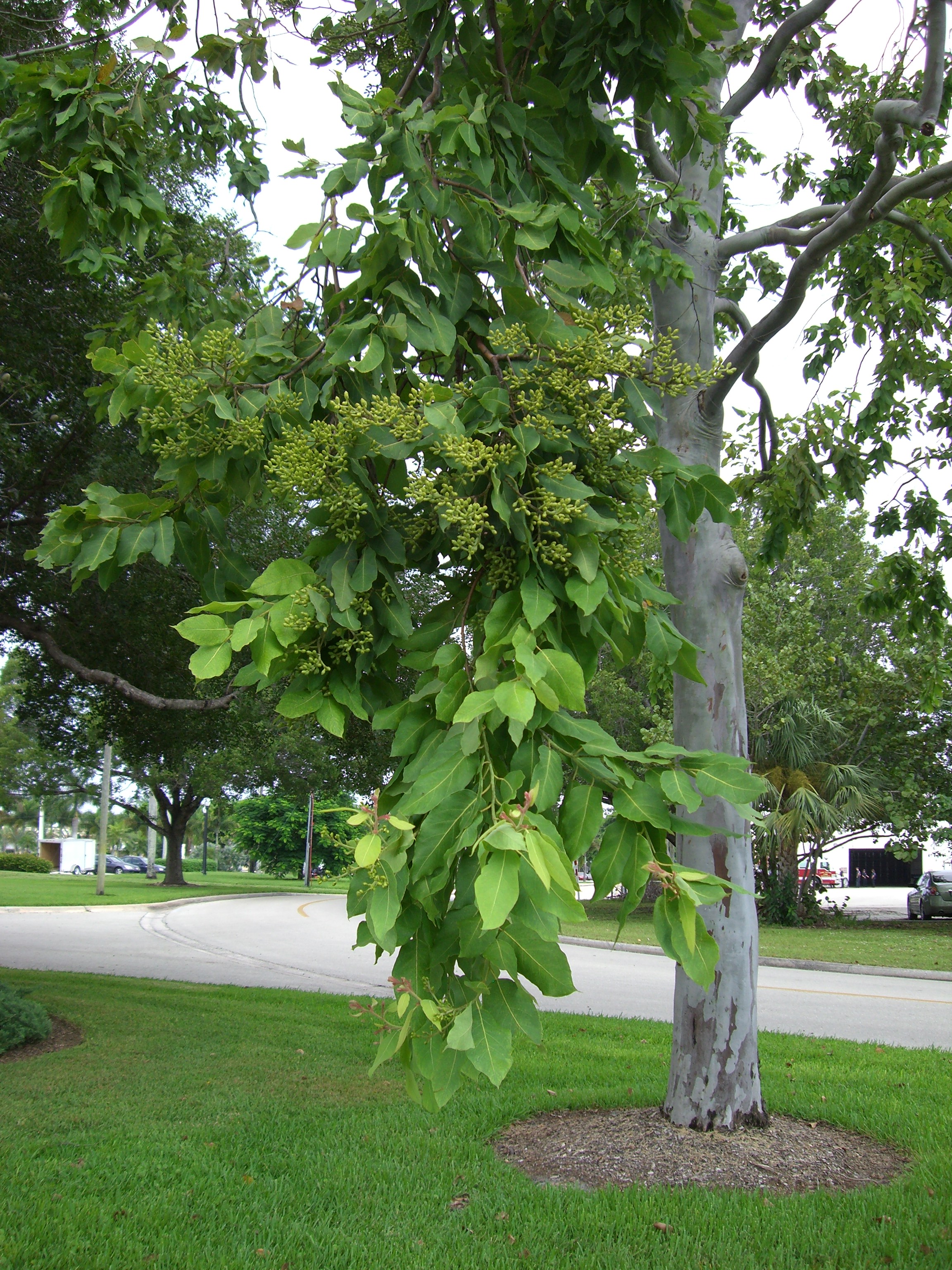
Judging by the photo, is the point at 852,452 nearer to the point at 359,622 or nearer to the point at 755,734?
the point at 359,622

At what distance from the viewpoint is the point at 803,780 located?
70.0 ft

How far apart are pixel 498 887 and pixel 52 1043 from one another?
27.4 feet

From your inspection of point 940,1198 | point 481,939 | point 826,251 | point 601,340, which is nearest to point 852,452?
point 826,251

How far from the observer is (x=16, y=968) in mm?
13836

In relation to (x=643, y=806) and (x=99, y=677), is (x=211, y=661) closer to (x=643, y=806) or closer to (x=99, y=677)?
(x=643, y=806)

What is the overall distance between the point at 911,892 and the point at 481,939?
29.7m

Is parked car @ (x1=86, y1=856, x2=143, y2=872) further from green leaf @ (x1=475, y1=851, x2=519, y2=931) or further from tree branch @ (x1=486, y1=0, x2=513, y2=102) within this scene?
green leaf @ (x1=475, y1=851, x2=519, y2=931)

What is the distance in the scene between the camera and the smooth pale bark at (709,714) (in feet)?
17.0

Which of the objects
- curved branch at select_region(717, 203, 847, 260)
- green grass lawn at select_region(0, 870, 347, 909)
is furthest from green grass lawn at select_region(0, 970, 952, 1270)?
green grass lawn at select_region(0, 870, 347, 909)

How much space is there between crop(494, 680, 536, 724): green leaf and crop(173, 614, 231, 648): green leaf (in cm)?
61

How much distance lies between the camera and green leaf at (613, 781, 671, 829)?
1.95 meters

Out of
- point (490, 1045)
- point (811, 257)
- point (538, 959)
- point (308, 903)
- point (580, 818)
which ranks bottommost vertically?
point (308, 903)

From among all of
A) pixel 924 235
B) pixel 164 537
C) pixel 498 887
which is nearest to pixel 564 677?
pixel 498 887

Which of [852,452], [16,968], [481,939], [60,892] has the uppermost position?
[852,452]
